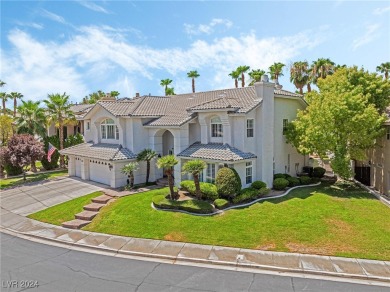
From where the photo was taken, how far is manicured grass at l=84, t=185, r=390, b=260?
15555 millimetres

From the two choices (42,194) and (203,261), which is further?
(42,194)

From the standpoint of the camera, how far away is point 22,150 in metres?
31.0

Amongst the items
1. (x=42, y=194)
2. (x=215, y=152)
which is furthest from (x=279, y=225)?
(x=42, y=194)

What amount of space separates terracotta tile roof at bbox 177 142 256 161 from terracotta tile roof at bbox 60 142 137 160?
18.2 ft

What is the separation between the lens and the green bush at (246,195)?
2122 cm

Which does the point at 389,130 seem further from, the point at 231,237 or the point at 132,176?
the point at 132,176

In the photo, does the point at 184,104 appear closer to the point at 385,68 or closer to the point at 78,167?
the point at 78,167

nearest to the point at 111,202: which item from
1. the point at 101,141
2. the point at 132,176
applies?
the point at 132,176

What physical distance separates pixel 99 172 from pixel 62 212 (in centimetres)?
753

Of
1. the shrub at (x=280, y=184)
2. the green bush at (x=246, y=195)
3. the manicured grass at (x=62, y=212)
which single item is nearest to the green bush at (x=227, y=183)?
the green bush at (x=246, y=195)

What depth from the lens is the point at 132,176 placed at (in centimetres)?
2633

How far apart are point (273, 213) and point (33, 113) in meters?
32.6

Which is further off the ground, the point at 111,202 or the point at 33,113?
the point at 33,113

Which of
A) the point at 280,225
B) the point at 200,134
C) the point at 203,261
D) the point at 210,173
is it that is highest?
the point at 200,134
